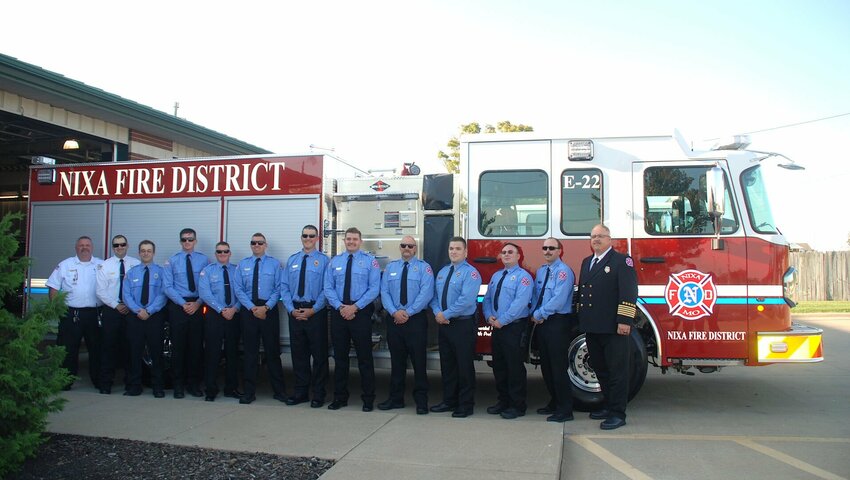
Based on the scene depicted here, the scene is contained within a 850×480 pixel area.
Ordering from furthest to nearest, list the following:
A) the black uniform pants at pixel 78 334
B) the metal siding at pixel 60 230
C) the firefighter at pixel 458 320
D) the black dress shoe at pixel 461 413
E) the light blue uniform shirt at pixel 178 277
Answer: the metal siding at pixel 60 230 → the black uniform pants at pixel 78 334 → the light blue uniform shirt at pixel 178 277 → the black dress shoe at pixel 461 413 → the firefighter at pixel 458 320

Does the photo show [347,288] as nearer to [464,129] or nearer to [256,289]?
[256,289]

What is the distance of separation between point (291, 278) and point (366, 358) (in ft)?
4.05

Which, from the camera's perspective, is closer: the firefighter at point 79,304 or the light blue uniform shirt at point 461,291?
the light blue uniform shirt at point 461,291

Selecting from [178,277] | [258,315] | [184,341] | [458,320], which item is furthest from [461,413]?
[178,277]

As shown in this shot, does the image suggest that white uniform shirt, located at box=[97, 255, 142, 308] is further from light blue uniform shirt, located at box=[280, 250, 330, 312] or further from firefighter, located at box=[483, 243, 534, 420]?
firefighter, located at box=[483, 243, 534, 420]

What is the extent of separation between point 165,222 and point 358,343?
10.5 ft

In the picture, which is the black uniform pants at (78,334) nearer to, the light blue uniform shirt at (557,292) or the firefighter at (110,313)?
the firefighter at (110,313)

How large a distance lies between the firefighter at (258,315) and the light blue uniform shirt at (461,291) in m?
1.95

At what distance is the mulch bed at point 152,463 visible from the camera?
483 centimetres

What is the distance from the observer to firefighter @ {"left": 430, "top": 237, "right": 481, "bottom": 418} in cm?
653

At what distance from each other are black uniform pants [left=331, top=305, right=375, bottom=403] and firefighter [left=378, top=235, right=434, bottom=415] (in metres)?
0.22

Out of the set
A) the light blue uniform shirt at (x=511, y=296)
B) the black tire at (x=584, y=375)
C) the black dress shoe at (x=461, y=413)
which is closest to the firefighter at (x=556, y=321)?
the light blue uniform shirt at (x=511, y=296)

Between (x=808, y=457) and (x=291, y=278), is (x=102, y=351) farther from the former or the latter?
(x=808, y=457)

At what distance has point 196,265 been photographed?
25.1 feet
